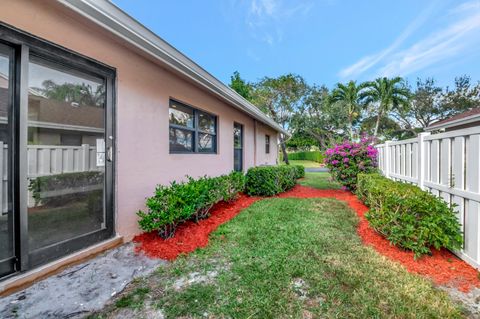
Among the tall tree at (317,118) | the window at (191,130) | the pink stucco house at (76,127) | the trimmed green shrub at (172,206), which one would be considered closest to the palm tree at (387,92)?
the tall tree at (317,118)

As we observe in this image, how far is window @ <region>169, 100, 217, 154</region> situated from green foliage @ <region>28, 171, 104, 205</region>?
179cm

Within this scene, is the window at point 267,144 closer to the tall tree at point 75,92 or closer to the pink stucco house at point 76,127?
the pink stucco house at point 76,127

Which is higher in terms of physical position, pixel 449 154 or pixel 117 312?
pixel 449 154

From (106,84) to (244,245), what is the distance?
313cm

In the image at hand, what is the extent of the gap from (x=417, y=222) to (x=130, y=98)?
4547mm

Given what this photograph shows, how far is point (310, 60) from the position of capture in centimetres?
1991

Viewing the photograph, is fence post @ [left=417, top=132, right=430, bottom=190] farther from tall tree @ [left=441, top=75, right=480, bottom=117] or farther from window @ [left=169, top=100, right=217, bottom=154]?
tall tree @ [left=441, top=75, right=480, bottom=117]

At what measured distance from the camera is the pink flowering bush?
7066mm

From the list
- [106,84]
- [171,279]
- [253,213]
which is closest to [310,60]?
[253,213]

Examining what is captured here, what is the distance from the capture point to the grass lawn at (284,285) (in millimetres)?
1909

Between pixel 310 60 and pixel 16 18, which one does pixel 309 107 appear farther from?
pixel 16 18

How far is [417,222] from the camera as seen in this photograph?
9.48ft

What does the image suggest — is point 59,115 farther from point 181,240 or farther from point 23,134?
point 181,240

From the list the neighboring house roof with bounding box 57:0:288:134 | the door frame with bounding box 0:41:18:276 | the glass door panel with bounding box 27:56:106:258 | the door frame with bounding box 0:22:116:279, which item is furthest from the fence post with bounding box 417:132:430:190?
the door frame with bounding box 0:41:18:276
